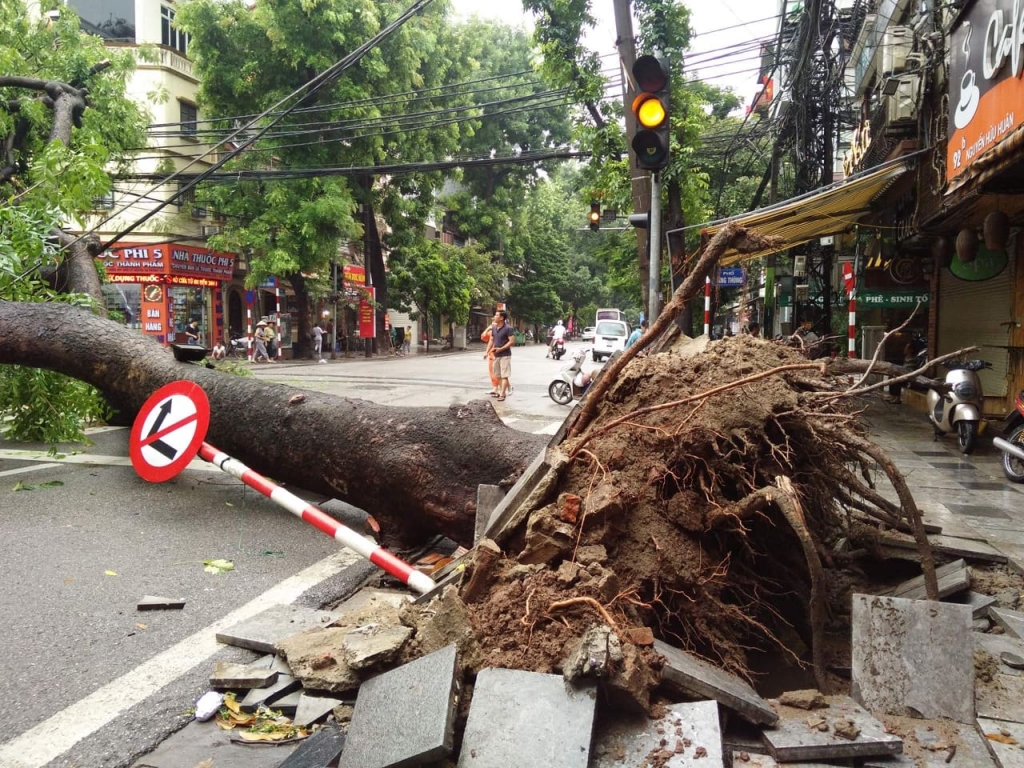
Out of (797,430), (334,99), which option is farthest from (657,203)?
(334,99)

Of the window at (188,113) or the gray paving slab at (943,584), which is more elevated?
the window at (188,113)

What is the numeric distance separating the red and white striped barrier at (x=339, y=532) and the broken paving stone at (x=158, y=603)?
0.76 meters

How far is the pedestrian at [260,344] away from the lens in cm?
2680

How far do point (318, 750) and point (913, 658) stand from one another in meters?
2.15

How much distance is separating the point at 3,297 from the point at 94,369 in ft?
6.15

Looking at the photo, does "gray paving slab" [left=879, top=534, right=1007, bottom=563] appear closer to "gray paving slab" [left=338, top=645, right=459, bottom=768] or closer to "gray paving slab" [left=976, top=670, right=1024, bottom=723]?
"gray paving slab" [left=976, top=670, right=1024, bottom=723]

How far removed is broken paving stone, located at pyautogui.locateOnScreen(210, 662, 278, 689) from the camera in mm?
2893

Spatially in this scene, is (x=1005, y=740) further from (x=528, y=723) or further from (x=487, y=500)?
(x=487, y=500)

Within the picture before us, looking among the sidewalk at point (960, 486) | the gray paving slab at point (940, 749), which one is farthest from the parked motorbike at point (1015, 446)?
the gray paving slab at point (940, 749)

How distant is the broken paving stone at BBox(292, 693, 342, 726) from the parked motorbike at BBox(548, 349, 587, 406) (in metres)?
10.8

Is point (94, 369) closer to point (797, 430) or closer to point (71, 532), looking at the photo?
point (71, 532)

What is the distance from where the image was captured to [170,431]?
4609 millimetres

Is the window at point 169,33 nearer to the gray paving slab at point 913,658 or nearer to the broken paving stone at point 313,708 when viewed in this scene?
the broken paving stone at point 313,708

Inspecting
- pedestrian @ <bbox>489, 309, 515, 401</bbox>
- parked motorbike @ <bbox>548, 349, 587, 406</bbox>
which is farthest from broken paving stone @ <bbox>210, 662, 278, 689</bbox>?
pedestrian @ <bbox>489, 309, 515, 401</bbox>
